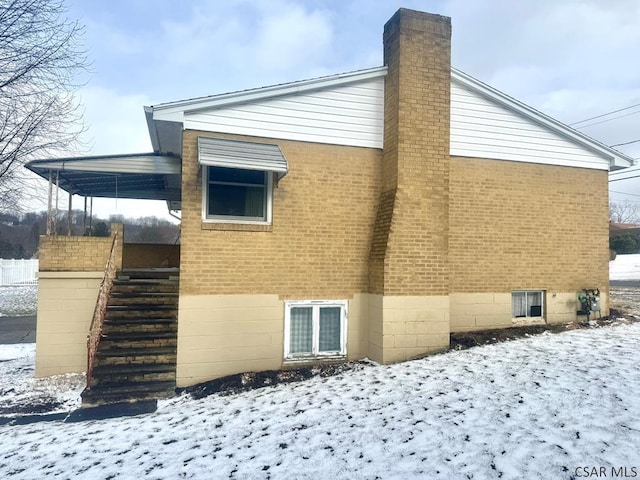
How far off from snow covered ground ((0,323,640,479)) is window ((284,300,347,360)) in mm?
945

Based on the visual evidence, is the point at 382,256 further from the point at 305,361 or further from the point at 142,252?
the point at 142,252

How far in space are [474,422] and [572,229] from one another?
21.0 feet

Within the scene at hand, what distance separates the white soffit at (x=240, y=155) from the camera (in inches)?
259

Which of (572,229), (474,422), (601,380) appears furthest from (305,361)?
(572,229)

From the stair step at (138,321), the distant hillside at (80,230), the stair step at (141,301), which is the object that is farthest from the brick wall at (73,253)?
the distant hillside at (80,230)

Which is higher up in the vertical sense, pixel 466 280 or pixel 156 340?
pixel 466 280

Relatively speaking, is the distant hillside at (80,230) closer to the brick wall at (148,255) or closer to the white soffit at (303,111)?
the brick wall at (148,255)

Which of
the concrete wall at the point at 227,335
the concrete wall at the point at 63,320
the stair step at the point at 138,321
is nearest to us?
the concrete wall at the point at 227,335

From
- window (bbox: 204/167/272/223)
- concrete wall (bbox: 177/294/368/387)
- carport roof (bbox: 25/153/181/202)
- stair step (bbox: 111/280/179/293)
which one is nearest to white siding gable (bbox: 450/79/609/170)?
window (bbox: 204/167/272/223)

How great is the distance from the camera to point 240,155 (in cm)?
682

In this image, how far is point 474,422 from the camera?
4.52 m

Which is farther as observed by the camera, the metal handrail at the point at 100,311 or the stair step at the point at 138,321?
the stair step at the point at 138,321

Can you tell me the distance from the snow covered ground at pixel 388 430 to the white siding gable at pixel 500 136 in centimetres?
414

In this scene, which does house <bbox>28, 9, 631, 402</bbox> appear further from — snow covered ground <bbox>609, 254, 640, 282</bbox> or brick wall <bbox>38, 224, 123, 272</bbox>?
snow covered ground <bbox>609, 254, 640, 282</bbox>
